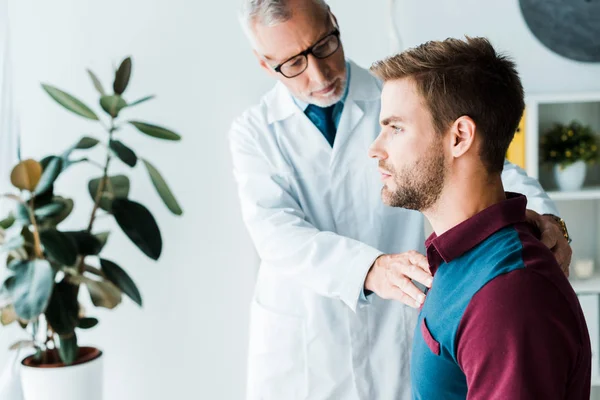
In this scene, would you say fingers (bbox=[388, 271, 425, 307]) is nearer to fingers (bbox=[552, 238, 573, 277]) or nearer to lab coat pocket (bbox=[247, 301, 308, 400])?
fingers (bbox=[552, 238, 573, 277])

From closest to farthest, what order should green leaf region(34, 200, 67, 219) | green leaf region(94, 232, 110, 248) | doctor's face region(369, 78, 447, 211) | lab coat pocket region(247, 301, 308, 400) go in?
doctor's face region(369, 78, 447, 211), lab coat pocket region(247, 301, 308, 400), green leaf region(34, 200, 67, 219), green leaf region(94, 232, 110, 248)

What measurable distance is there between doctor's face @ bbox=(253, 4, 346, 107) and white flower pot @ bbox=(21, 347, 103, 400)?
106 centimetres

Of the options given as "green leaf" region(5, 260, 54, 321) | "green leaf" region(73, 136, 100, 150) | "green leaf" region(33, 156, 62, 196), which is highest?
"green leaf" region(73, 136, 100, 150)

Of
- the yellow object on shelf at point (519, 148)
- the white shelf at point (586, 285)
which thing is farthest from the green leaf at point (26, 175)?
the white shelf at point (586, 285)

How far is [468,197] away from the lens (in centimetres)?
106

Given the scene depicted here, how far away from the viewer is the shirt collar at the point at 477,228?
989mm

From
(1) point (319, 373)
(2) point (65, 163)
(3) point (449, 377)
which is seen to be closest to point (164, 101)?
(2) point (65, 163)

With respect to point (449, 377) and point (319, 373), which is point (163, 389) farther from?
point (449, 377)

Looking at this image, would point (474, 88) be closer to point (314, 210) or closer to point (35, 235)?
point (314, 210)

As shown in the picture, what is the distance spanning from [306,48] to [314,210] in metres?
0.43

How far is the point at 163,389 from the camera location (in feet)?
8.21

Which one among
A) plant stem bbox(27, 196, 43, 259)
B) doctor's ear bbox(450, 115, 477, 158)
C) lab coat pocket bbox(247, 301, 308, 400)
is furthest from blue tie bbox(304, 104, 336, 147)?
plant stem bbox(27, 196, 43, 259)

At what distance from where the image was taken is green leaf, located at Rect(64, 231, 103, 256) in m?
1.91

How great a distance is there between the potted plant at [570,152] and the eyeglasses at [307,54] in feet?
4.26
